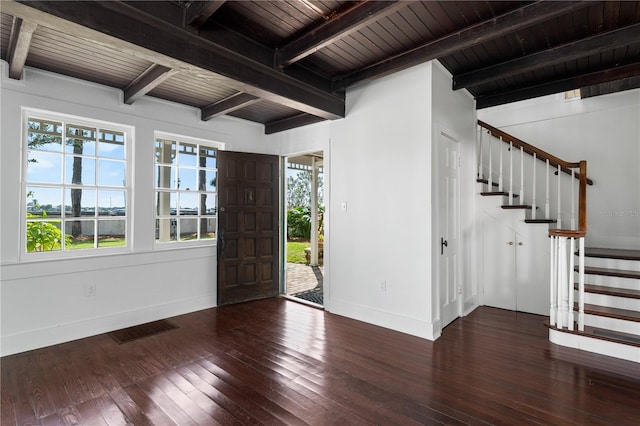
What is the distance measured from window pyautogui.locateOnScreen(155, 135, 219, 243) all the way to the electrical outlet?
2.84ft

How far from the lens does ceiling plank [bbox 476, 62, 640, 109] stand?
332 centimetres

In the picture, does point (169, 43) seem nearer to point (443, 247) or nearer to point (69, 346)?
point (69, 346)

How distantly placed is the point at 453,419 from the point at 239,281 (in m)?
3.30

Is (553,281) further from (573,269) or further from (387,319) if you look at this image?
(387,319)

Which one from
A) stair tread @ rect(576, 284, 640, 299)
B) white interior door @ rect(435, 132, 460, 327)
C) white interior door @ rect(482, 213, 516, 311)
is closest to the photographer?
stair tread @ rect(576, 284, 640, 299)

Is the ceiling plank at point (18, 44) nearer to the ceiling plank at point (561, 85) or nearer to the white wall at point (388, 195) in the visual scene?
the white wall at point (388, 195)

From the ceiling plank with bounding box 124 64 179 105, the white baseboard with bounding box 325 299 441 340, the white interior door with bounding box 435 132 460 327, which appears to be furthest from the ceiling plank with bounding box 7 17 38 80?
the white baseboard with bounding box 325 299 441 340

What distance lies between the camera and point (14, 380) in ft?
8.01

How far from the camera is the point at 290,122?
15.3 feet

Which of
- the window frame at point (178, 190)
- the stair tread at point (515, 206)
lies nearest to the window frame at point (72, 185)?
the window frame at point (178, 190)

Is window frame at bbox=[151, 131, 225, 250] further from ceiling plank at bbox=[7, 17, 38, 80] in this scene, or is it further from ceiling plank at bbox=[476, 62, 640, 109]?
ceiling plank at bbox=[476, 62, 640, 109]

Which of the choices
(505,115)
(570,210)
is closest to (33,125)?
(505,115)

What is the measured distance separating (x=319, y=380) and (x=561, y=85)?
4.32 m

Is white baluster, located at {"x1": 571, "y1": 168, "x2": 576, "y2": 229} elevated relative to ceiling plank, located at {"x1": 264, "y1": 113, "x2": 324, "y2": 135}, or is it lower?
lower
